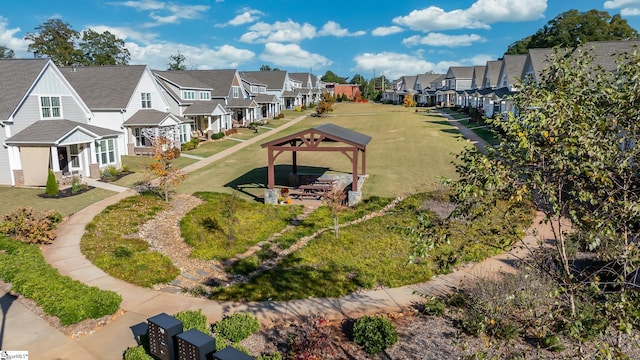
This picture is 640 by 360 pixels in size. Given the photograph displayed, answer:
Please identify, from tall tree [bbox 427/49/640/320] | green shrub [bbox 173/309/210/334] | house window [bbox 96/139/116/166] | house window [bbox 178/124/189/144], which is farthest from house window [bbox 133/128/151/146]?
tall tree [bbox 427/49/640/320]

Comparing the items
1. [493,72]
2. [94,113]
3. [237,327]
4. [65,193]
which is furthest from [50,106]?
[493,72]

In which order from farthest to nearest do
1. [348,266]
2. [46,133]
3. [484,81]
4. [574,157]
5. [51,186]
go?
[484,81] < [46,133] < [51,186] < [348,266] < [574,157]

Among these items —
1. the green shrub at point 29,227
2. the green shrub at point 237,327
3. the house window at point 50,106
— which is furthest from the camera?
the house window at point 50,106

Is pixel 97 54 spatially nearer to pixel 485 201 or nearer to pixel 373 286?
pixel 373 286

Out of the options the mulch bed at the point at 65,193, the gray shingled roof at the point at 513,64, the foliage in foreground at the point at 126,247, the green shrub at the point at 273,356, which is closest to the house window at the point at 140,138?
the mulch bed at the point at 65,193

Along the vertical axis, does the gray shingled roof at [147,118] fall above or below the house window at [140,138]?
above

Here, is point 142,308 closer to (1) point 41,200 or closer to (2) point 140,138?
(1) point 41,200

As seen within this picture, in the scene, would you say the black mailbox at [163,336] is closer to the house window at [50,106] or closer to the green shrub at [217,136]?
the house window at [50,106]
